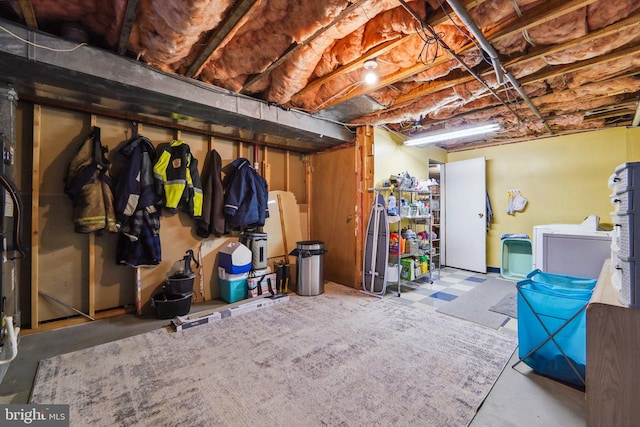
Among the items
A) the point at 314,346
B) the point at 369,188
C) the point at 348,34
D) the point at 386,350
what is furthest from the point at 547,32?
the point at 314,346

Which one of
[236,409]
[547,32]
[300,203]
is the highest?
[547,32]

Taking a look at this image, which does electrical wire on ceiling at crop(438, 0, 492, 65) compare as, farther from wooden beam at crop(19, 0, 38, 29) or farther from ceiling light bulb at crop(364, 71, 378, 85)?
wooden beam at crop(19, 0, 38, 29)

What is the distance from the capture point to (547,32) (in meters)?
2.01

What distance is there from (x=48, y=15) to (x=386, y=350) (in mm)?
3690

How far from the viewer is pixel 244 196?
147 inches

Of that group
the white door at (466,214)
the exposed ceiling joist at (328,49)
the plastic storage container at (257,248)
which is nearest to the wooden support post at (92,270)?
the exposed ceiling joist at (328,49)

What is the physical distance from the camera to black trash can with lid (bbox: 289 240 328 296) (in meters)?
3.78

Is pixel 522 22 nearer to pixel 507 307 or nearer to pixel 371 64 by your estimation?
pixel 371 64

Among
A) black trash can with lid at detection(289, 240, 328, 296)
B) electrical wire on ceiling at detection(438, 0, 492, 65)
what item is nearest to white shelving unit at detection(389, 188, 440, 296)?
black trash can with lid at detection(289, 240, 328, 296)

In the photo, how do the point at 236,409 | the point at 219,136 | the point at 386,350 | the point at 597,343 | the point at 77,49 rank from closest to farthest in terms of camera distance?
the point at 597,343
the point at 236,409
the point at 77,49
the point at 386,350
the point at 219,136

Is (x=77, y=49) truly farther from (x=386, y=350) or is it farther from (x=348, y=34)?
(x=386, y=350)

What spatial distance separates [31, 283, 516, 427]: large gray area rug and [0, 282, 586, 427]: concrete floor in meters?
0.07

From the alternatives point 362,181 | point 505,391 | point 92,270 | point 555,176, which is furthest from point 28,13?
point 555,176

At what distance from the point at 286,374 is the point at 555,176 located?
539cm
